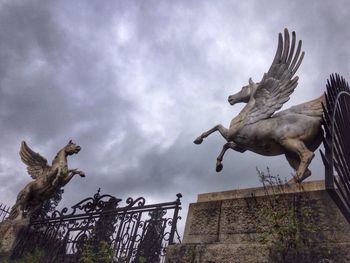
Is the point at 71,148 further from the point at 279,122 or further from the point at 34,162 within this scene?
the point at 279,122

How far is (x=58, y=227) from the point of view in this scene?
6656mm

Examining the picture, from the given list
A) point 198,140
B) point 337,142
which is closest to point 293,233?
point 337,142

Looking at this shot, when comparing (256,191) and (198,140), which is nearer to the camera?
(256,191)

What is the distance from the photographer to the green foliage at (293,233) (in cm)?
314

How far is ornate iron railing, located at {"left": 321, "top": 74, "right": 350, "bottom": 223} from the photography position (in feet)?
10.1

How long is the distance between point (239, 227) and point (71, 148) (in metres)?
5.63

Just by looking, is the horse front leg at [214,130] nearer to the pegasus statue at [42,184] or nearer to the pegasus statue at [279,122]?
the pegasus statue at [279,122]

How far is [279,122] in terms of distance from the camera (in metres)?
4.34

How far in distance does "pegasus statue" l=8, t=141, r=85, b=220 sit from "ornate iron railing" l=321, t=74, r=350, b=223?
574 centimetres

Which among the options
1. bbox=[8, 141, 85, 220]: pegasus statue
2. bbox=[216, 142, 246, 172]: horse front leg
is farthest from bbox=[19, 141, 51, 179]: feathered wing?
bbox=[216, 142, 246, 172]: horse front leg

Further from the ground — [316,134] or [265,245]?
[316,134]

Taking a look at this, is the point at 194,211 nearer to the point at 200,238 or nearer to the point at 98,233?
the point at 200,238

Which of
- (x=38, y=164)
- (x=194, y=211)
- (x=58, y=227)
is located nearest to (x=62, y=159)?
(x=38, y=164)

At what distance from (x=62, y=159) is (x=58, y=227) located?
192cm
